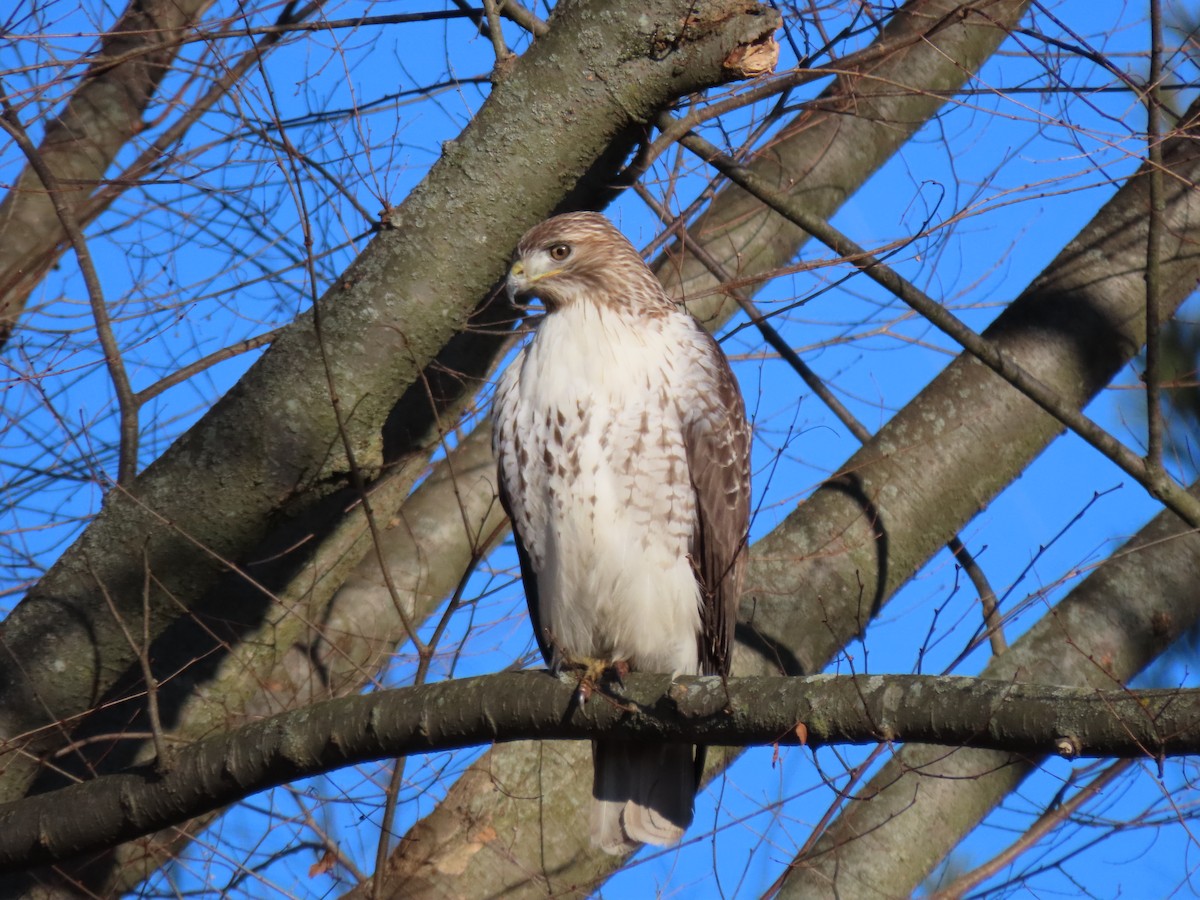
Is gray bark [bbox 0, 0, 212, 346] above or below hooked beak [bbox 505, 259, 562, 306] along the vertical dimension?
above

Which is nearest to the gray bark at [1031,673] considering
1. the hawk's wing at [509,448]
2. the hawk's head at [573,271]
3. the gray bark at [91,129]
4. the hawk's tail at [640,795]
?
the hawk's tail at [640,795]

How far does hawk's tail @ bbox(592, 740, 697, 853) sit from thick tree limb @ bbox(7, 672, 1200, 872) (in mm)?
876

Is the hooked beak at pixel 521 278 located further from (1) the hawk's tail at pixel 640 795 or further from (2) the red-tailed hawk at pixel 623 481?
(1) the hawk's tail at pixel 640 795

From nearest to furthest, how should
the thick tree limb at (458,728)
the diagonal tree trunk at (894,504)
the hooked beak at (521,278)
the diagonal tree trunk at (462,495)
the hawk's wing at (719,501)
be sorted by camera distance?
the thick tree limb at (458,728) → the hawk's wing at (719,501) → the hooked beak at (521,278) → the diagonal tree trunk at (894,504) → the diagonal tree trunk at (462,495)

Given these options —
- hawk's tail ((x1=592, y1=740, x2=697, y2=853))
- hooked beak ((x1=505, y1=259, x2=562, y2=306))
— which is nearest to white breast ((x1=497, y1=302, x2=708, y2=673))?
hooked beak ((x1=505, y1=259, x2=562, y2=306))

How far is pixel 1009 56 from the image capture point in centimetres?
426

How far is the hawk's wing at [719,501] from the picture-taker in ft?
12.1

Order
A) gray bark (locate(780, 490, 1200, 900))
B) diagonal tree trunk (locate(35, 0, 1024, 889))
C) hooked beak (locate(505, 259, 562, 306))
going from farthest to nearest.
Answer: diagonal tree trunk (locate(35, 0, 1024, 889)), gray bark (locate(780, 490, 1200, 900)), hooked beak (locate(505, 259, 562, 306))

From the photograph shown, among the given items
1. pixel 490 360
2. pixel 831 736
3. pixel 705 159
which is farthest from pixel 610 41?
pixel 831 736

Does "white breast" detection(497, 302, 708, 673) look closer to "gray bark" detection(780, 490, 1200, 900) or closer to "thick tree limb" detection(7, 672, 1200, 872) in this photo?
"thick tree limb" detection(7, 672, 1200, 872)

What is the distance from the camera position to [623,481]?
3.58 m

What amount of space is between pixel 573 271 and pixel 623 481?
664 mm

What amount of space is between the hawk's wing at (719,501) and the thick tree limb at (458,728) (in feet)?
2.45

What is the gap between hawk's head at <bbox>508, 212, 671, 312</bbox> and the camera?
3809 millimetres
